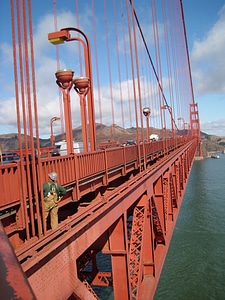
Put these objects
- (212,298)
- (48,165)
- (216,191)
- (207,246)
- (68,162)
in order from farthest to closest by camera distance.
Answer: (216,191) → (207,246) → (212,298) → (68,162) → (48,165)

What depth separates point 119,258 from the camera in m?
4.71

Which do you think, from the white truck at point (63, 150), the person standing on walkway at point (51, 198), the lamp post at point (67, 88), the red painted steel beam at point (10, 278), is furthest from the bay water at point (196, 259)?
the red painted steel beam at point (10, 278)

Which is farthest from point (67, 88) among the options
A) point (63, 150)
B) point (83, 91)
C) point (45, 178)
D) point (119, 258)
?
point (119, 258)

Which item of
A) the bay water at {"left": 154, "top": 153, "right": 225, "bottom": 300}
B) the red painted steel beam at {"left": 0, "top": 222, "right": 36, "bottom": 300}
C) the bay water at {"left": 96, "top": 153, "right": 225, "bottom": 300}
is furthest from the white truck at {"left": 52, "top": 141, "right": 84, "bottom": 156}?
the red painted steel beam at {"left": 0, "top": 222, "right": 36, "bottom": 300}

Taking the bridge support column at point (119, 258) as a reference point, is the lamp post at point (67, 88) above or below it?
above

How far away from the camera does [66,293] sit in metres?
2.81

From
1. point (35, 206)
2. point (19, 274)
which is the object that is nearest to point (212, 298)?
point (35, 206)

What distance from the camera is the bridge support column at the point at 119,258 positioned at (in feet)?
15.4

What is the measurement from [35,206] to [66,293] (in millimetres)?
1135

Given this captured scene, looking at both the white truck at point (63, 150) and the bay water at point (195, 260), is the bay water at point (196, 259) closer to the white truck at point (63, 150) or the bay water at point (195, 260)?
the bay water at point (195, 260)

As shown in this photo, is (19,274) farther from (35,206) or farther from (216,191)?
(216,191)

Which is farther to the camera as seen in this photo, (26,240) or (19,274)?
(26,240)

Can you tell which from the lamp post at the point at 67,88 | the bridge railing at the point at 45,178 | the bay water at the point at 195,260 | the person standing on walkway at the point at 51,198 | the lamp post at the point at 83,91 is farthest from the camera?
the bay water at the point at 195,260

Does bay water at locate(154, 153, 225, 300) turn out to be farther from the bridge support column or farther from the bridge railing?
the bridge support column
